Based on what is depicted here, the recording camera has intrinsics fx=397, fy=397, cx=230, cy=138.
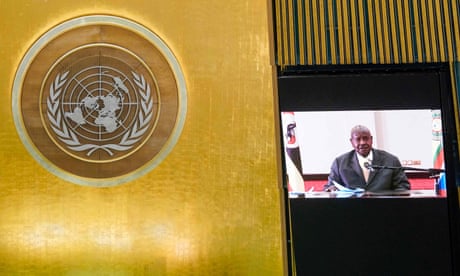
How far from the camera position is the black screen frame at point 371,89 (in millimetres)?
3092

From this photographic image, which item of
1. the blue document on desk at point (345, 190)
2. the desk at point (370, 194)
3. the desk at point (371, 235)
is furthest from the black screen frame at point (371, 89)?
the blue document on desk at point (345, 190)

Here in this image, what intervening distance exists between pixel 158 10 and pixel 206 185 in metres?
1.42

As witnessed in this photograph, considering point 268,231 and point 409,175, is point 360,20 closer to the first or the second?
point 409,175

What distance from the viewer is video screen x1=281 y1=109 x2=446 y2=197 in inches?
120

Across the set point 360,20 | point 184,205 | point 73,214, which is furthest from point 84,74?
point 360,20

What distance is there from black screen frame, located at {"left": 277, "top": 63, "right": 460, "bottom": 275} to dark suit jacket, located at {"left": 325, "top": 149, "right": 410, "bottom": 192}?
14.1 inches

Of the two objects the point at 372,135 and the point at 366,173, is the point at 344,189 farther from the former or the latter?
the point at 372,135

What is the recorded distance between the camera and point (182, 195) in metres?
3.02

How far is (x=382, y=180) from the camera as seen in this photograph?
308 centimetres

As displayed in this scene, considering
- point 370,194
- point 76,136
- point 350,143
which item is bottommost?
point 370,194

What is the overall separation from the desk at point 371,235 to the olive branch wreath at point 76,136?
1299 mm

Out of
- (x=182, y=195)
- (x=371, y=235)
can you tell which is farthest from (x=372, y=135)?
(x=182, y=195)

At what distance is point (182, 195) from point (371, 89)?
170 centimetres

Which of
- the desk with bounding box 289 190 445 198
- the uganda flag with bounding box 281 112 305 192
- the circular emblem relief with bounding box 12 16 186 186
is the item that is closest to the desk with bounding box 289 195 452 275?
the desk with bounding box 289 190 445 198
